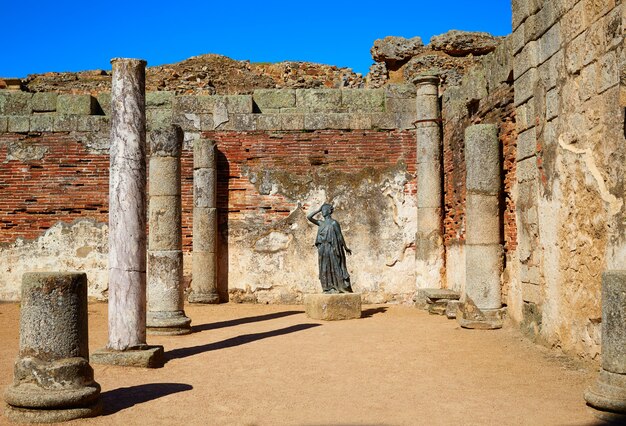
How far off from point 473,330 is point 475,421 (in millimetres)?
4478

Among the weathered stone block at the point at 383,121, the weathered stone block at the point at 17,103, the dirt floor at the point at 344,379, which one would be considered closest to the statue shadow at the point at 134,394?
the dirt floor at the point at 344,379

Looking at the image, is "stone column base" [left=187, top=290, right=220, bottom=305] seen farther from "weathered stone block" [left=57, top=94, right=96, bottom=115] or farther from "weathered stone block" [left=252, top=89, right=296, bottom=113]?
"weathered stone block" [left=57, top=94, right=96, bottom=115]

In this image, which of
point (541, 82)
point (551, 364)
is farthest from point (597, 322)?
point (541, 82)

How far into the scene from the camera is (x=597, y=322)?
20.5 feet

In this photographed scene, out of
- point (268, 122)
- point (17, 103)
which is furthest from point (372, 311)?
point (17, 103)

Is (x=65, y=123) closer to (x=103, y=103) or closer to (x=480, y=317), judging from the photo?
(x=103, y=103)

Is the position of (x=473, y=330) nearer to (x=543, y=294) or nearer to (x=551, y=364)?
(x=543, y=294)

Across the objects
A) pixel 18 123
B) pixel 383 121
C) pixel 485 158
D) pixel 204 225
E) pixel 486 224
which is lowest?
pixel 486 224

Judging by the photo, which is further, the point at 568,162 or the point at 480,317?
the point at 480,317

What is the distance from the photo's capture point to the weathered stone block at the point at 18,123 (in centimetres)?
1305

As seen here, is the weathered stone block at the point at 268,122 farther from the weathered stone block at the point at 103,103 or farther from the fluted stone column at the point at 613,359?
the fluted stone column at the point at 613,359

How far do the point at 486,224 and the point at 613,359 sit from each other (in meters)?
4.63

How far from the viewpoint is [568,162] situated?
6895 mm

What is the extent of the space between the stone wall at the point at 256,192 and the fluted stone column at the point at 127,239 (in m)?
5.61
